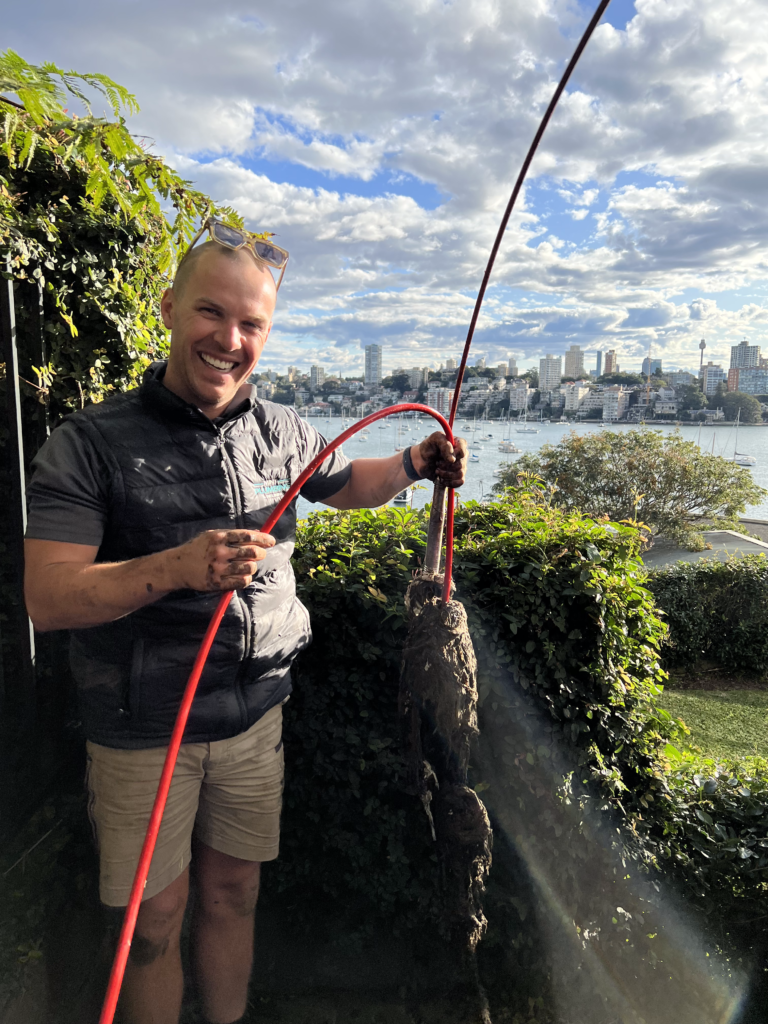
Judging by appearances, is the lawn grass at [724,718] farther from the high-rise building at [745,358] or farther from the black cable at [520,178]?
the high-rise building at [745,358]

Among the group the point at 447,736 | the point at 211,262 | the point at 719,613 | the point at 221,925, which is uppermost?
the point at 211,262

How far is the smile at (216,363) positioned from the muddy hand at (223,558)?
71 cm

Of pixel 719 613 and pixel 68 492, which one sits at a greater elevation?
pixel 68 492

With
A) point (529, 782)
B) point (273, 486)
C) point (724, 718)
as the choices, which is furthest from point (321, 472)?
point (724, 718)

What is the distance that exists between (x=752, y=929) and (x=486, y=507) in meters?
2.40

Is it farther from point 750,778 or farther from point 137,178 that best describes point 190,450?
point 750,778

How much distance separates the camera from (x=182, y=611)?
76.3 inches

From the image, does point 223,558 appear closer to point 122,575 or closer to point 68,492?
point 122,575

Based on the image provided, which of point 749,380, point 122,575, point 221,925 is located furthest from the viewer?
point 749,380

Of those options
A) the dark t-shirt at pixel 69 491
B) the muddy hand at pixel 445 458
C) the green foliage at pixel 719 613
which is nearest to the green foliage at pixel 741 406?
the green foliage at pixel 719 613

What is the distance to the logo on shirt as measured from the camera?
2.16 metres

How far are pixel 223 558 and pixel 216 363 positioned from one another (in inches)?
31.3

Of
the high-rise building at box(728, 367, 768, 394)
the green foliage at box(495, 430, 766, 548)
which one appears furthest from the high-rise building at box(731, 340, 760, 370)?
the green foliage at box(495, 430, 766, 548)

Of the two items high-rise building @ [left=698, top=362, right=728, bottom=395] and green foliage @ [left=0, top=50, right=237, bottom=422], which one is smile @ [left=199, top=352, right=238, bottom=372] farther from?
high-rise building @ [left=698, top=362, right=728, bottom=395]
